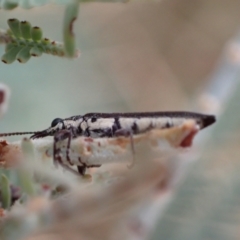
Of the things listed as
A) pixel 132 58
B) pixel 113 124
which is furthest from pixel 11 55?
pixel 132 58

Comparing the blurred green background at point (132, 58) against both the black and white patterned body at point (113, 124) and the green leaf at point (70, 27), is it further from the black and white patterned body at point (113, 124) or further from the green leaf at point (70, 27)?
the green leaf at point (70, 27)

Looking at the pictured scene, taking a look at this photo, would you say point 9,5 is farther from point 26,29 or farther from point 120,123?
point 120,123

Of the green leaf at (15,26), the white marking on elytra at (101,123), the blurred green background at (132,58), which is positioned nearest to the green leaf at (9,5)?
the green leaf at (15,26)

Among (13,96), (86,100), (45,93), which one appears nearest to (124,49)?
(86,100)

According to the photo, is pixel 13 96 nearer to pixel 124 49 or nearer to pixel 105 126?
pixel 124 49

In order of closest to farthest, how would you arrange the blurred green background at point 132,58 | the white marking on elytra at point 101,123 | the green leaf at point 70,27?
the green leaf at point 70,27, the white marking on elytra at point 101,123, the blurred green background at point 132,58

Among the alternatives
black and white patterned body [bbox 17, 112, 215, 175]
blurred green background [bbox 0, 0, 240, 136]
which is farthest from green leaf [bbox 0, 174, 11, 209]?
blurred green background [bbox 0, 0, 240, 136]
